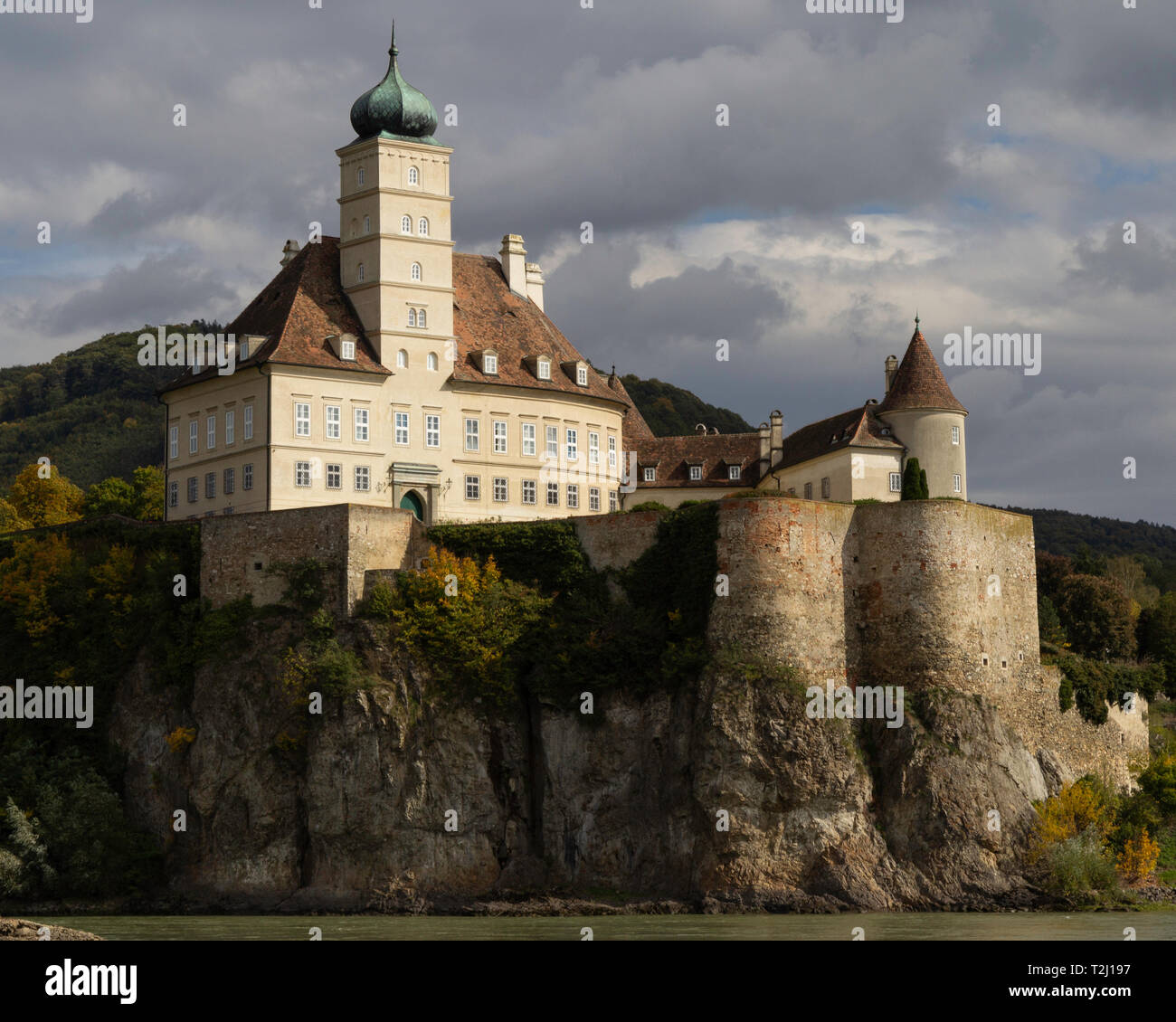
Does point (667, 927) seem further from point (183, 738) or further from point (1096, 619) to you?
point (1096, 619)

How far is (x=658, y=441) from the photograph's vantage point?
3580 inches

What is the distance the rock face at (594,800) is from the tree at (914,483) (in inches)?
356

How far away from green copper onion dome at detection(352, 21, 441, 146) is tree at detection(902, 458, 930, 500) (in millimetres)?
24218

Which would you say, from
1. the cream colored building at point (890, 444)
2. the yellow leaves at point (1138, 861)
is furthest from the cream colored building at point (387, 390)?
the yellow leaves at point (1138, 861)

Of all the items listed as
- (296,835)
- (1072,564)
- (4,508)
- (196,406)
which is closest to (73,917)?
(296,835)

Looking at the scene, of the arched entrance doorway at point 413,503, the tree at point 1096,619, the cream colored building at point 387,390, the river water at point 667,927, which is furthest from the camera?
the tree at point 1096,619

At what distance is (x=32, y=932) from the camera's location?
50375 millimetres

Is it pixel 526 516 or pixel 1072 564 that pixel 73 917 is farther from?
pixel 1072 564

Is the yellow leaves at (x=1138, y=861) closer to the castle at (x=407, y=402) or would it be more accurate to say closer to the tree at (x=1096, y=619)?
the castle at (x=407, y=402)

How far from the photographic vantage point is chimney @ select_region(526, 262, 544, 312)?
90000 mm

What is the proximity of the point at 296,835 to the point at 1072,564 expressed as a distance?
61.0 metres

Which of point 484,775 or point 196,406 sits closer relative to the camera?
point 484,775

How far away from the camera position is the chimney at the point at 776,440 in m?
88.4

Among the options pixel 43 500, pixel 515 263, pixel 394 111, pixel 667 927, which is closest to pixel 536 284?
pixel 515 263
